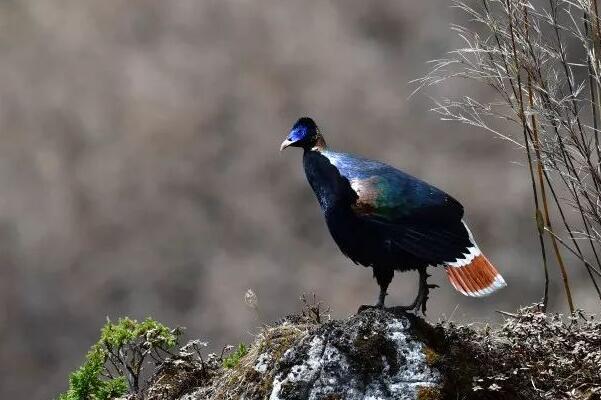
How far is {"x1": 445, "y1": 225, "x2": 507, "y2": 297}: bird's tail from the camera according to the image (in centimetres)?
429

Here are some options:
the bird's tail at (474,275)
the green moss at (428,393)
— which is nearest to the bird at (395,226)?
the bird's tail at (474,275)

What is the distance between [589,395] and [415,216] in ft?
3.46

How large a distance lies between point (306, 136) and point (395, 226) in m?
0.60

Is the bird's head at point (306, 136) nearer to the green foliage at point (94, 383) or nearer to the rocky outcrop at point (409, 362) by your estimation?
the rocky outcrop at point (409, 362)

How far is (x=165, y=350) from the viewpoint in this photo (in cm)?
532

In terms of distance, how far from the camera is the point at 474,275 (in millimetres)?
4297

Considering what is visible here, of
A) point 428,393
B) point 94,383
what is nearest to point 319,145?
point 428,393

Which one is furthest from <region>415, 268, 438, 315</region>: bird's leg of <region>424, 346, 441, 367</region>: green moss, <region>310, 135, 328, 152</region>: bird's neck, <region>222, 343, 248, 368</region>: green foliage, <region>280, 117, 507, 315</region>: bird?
<region>222, 343, 248, 368</region>: green foliage

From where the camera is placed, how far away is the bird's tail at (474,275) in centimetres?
429

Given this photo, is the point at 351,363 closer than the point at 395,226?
Yes

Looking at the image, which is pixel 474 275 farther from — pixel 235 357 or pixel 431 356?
pixel 235 357

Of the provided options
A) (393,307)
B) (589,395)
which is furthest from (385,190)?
(589,395)

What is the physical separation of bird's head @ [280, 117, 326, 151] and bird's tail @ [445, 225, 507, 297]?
2.44 feet

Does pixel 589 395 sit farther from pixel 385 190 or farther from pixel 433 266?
pixel 385 190
